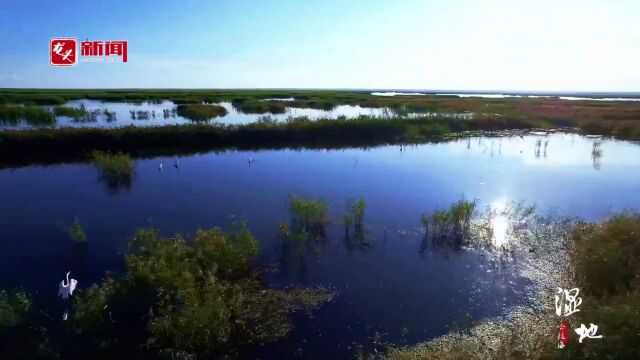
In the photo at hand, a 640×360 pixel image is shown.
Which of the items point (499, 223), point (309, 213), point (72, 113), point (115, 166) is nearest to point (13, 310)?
point (309, 213)

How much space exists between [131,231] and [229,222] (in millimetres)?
2709

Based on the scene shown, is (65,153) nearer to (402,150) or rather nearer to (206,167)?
(206,167)

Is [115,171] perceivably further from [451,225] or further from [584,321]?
[584,321]

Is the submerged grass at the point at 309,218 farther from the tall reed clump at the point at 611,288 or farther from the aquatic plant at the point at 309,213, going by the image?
the tall reed clump at the point at 611,288

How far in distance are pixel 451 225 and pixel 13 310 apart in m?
10.4

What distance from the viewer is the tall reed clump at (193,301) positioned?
6.86m

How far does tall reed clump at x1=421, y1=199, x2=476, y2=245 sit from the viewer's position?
39.5 ft

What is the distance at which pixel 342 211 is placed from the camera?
14.1 m

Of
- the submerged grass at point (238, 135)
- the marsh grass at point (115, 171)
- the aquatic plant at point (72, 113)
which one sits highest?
the aquatic plant at point (72, 113)

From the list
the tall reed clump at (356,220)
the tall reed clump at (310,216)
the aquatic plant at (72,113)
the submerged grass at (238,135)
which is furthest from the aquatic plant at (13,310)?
the aquatic plant at (72,113)

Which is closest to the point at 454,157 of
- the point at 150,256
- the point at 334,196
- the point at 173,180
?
the point at 334,196

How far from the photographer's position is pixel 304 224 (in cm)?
1248

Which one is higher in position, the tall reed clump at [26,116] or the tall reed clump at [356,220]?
the tall reed clump at [26,116]

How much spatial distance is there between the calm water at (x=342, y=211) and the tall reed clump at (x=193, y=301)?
1.69 feet
